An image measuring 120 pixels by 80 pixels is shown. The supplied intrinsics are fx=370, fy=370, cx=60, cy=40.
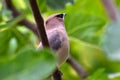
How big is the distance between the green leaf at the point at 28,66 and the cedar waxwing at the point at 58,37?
818mm

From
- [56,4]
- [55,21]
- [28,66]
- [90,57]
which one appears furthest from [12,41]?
[28,66]

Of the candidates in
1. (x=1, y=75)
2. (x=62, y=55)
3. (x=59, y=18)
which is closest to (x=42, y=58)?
(x=1, y=75)

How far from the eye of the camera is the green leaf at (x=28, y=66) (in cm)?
52

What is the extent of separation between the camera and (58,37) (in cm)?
157

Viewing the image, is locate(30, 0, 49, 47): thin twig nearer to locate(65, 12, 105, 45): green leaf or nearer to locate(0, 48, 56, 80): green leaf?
locate(0, 48, 56, 80): green leaf

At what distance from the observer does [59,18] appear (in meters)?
1.82

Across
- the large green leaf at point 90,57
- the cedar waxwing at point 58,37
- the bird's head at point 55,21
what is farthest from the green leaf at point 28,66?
the large green leaf at point 90,57

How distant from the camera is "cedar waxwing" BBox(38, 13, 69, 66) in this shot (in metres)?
1.46

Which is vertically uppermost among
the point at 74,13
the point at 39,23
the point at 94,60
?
the point at 39,23

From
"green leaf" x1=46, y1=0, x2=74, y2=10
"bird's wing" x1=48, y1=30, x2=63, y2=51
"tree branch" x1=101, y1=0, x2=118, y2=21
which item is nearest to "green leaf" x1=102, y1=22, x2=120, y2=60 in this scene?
"green leaf" x1=46, y1=0, x2=74, y2=10

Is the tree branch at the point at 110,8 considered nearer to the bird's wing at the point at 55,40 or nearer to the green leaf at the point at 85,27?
the green leaf at the point at 85,27

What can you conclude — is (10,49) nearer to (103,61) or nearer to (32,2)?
(103,61)

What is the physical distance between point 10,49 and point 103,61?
527 mm

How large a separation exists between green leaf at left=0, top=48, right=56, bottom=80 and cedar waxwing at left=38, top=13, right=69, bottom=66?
2.68 ft
